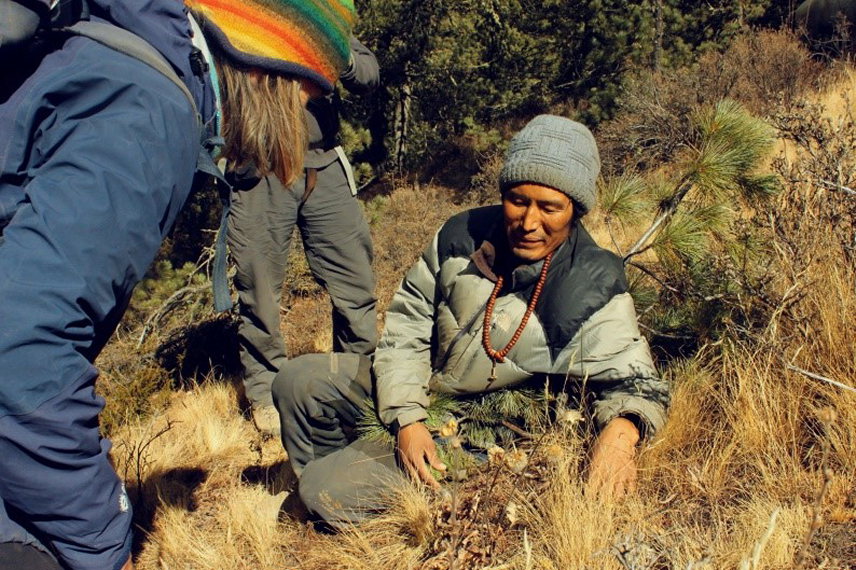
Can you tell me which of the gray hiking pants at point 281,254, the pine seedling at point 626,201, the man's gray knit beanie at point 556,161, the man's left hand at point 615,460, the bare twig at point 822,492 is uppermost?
the man's gray knit beanie at point 556,161

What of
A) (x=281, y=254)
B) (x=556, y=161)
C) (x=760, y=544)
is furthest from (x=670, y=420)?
(x=281, y=254)

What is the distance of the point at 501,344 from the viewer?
234 cm

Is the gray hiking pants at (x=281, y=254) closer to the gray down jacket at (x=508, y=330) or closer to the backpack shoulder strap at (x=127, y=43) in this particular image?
the gray down jacket at (x=508, y=330)

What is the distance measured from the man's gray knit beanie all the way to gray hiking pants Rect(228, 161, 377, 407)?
1646 millimetres

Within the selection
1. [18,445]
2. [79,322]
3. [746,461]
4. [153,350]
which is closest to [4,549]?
[18,445]

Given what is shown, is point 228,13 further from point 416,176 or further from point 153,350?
point 416,176

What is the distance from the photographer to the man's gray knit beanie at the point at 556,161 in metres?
2.25

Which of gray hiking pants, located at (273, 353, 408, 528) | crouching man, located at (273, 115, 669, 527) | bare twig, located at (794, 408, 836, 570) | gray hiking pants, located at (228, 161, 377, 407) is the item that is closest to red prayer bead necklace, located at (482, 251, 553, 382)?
crouching man, located at (273, 115, 669, 527)

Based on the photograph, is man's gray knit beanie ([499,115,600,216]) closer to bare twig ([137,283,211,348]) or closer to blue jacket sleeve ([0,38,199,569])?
blue jacket sleeve ([0,38,199,569])

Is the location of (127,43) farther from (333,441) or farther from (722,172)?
(722,172)

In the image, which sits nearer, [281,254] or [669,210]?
[669,210]

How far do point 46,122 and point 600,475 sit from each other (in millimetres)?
1661

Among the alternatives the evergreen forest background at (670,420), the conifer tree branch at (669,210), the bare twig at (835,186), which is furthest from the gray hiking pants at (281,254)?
the bare twig at (835,186)

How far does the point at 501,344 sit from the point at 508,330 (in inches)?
2.1
